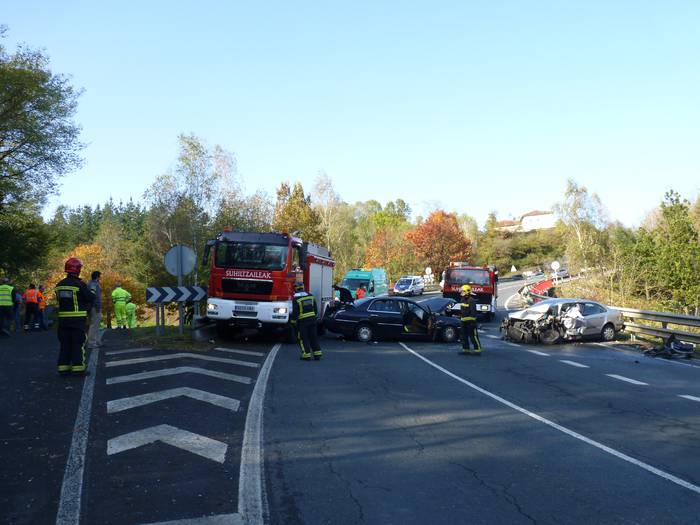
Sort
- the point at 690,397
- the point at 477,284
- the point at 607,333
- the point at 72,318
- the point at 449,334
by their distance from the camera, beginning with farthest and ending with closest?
the point at 477,284 → the point at 607,333 → the point at 449,334 → the point at 690,397 → the point at 72,318

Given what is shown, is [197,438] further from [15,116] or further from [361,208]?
[361,208]

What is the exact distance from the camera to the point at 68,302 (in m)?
10.1

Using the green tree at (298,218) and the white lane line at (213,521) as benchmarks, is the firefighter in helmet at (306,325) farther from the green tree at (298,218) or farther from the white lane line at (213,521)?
the green tree at (298,218)

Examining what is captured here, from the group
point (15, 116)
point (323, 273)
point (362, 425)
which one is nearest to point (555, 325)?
point (323, 273)

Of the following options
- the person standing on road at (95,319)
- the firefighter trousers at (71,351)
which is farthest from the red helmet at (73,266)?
the person standing on road at (95,319)

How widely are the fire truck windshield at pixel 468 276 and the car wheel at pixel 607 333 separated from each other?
37.1 ft

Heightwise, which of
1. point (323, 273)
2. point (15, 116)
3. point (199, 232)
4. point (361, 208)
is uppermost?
point (361, 208)

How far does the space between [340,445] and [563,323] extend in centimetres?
1503

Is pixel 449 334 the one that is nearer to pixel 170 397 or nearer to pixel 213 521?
pixel 170 397

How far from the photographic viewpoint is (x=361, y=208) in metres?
127

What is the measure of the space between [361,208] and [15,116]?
329 ft

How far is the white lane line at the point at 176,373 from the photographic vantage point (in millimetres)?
10318

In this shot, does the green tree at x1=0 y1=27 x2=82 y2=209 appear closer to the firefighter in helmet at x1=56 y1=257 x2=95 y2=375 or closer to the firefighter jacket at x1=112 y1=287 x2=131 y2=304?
the firefighter jacket at x1=112 y1=287 x2=131 y2=304

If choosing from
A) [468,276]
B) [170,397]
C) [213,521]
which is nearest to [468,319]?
[170,397]
